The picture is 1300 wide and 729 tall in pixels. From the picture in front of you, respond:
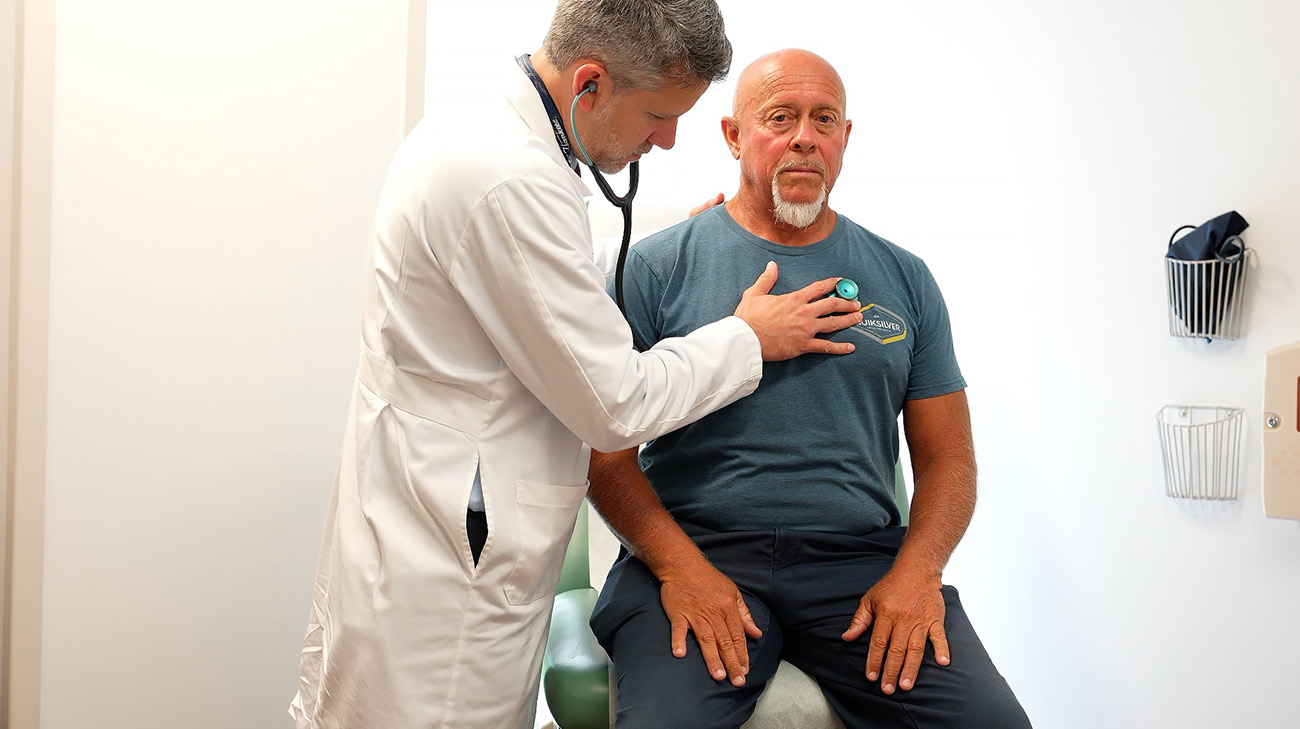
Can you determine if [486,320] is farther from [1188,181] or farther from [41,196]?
[1188,181]

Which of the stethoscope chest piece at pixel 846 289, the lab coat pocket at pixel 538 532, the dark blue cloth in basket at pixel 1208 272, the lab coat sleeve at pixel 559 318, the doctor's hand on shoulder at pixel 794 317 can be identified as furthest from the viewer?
the dark blue cloth in basket at pixel 1208 272

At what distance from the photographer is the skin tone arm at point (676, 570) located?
1314mm

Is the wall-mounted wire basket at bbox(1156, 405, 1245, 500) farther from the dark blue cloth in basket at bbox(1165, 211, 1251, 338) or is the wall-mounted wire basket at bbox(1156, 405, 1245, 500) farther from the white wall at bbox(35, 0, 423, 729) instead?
the white wall at bbox(35, 0, 423, 729)

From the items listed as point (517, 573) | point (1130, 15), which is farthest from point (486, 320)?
point (1130, 15)

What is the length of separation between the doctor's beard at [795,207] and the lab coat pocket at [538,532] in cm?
57

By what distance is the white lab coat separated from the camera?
117cm

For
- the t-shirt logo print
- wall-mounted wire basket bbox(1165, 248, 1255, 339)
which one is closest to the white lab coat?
the t-shirt logo print

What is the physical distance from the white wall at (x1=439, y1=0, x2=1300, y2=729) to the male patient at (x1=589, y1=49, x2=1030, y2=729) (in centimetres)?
49

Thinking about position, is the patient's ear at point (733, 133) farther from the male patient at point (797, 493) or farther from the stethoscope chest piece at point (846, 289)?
the stethoscope chest piece at point (846, 289)

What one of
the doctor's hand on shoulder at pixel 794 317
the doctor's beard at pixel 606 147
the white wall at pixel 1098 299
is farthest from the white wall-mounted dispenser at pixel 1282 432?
the doctor's beard at pixel 606 147

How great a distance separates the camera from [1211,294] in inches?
67.6

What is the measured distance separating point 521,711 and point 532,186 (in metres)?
0.68

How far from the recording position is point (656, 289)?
5.29ft

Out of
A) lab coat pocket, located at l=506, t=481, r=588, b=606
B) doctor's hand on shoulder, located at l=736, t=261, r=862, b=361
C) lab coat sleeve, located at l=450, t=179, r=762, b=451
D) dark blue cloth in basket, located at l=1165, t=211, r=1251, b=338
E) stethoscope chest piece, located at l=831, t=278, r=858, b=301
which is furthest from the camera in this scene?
dark blue cloth in basket, located at l=1165, t=211, r=1251, b=338
